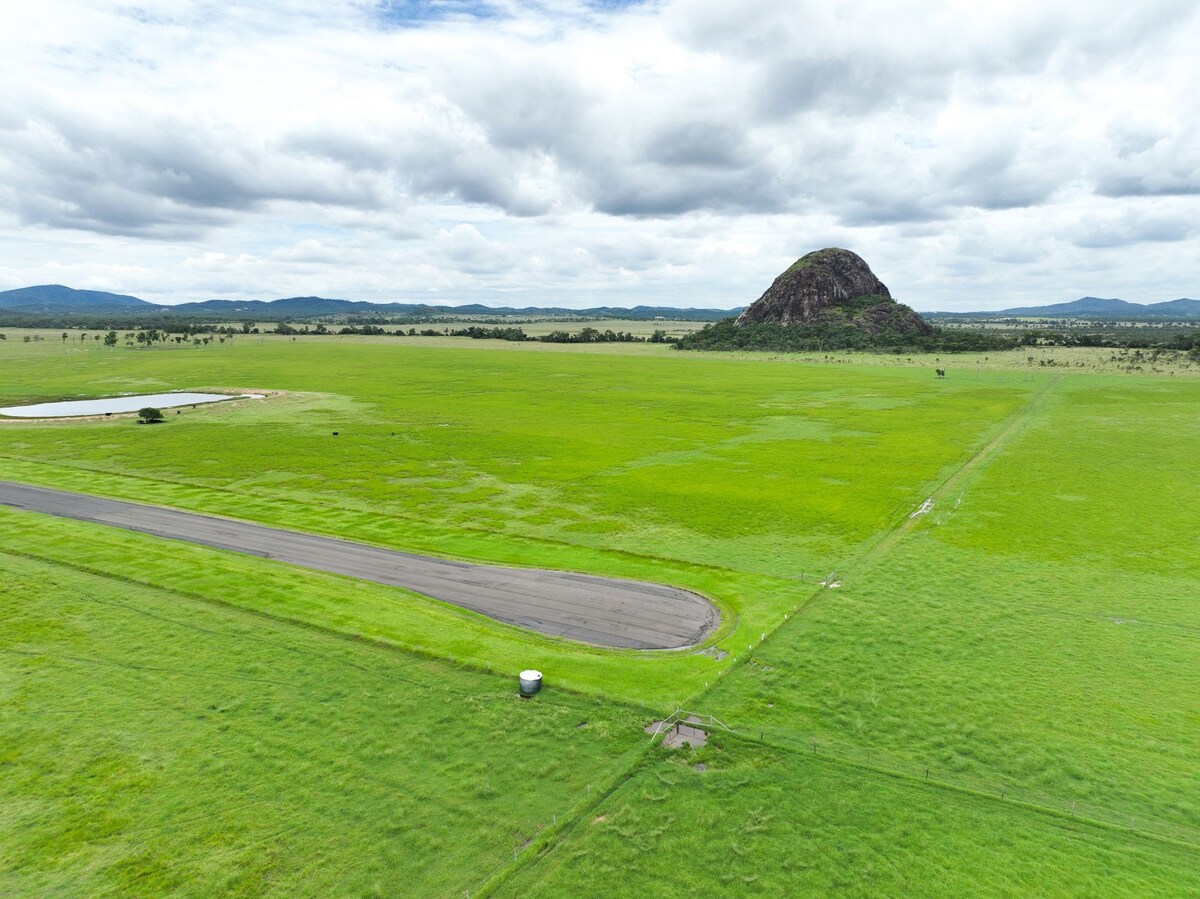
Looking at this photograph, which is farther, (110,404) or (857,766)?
(110,404)

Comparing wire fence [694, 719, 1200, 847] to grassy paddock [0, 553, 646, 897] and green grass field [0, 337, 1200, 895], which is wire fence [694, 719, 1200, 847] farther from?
grassy paddock [0, 553, 646, 897]

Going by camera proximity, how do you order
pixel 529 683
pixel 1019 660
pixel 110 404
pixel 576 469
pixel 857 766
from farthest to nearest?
pixel 110 404 → pixel 576 469 → pixel 1019 660 → pixel 529 683 → pixel 857 766

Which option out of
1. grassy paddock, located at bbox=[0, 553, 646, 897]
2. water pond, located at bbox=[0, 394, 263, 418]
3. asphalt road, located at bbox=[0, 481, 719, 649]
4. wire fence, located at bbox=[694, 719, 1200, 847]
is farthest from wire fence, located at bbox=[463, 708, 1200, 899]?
water pond, located at bbox=[0, 394, 263, 418]

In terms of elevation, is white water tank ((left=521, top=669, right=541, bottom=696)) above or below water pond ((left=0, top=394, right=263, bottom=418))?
below

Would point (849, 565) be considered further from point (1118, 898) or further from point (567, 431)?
point (567, 431)

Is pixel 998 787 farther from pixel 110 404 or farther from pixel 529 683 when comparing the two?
pixel 110 404

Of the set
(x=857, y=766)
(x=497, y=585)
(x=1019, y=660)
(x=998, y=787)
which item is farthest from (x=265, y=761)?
(x=1019, y=660)

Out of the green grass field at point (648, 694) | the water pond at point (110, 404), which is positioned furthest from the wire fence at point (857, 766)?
the water pond at point (110, 404)
